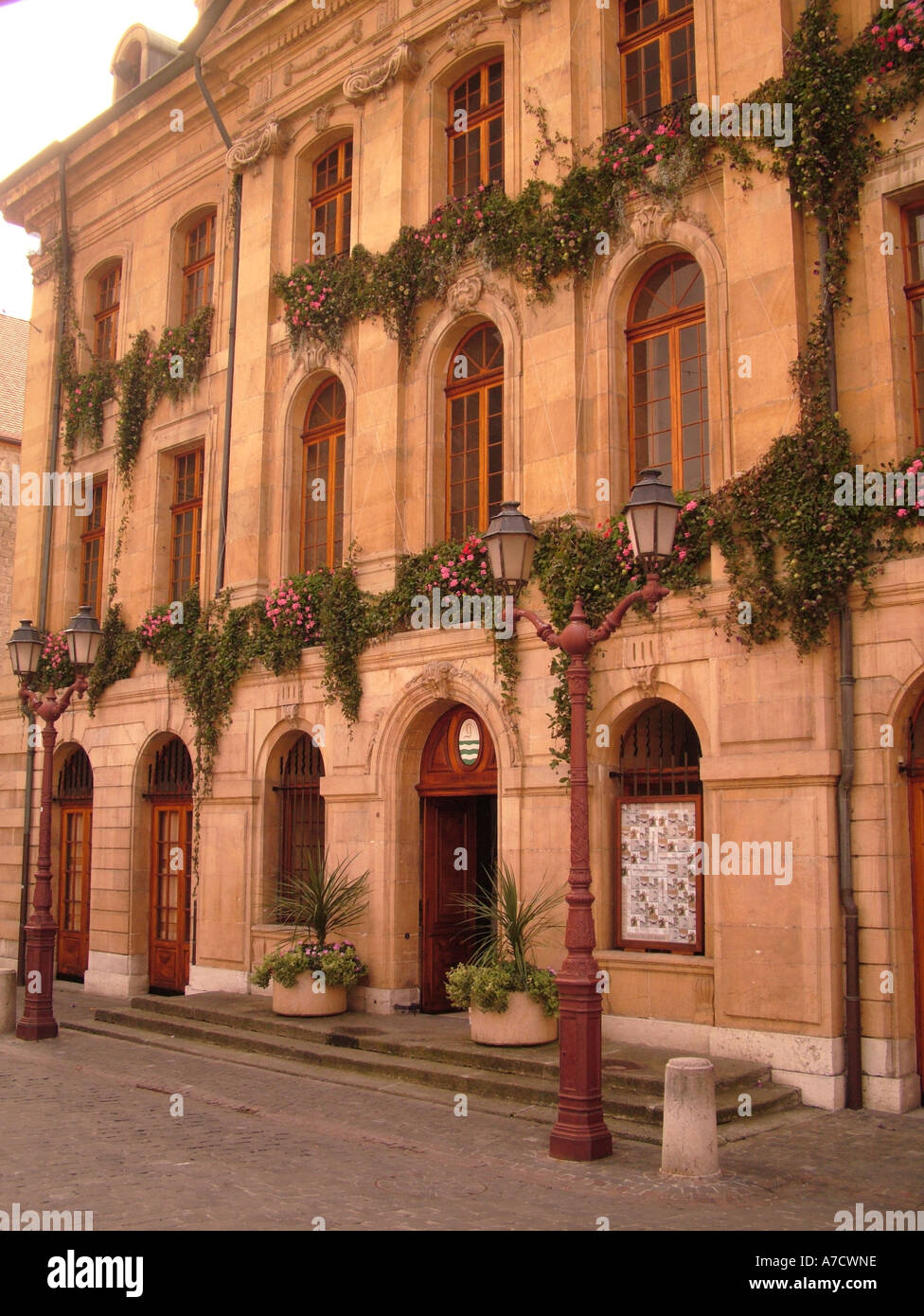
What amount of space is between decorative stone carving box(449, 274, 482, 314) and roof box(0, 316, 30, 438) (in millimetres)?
15259

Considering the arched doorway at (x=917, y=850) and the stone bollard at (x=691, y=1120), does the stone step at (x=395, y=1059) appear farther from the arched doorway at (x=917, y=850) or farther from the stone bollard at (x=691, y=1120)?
the stone bollard at (x=691, y=1120)

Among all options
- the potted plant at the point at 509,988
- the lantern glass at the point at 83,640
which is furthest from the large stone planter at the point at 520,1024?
the lantern glass at the point at 83,640

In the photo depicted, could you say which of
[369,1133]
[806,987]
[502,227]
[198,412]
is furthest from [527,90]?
[369,1133]

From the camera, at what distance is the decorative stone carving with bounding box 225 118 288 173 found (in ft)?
58.0

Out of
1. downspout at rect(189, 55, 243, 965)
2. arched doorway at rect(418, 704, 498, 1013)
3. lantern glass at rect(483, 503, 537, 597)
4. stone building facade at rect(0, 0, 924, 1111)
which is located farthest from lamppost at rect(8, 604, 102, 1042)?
lantern glass at rect(483, 503, 537, 597)

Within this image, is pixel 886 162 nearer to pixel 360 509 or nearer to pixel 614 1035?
pixel 360 509

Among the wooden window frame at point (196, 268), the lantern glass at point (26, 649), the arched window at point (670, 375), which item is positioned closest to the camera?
the arched window at point (670, 375)

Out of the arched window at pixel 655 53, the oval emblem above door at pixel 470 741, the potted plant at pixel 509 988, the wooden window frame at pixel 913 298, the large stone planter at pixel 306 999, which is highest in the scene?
the arched window at pixel 655 53

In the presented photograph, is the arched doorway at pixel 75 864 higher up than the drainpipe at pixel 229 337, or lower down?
lower down

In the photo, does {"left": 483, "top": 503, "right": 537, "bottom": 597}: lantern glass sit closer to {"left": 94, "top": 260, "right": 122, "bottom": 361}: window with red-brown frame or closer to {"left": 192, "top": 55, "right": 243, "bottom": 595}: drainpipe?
{"left": 192, "top": 55, "right": 243, "bottom": 595}: drainpipe

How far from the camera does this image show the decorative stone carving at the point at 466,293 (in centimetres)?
1444

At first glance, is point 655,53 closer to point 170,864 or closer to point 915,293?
point 915,293

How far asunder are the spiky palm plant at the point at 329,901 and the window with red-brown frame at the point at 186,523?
5.95 m

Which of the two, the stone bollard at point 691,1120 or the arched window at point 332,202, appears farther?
the arched window at point 332,202
